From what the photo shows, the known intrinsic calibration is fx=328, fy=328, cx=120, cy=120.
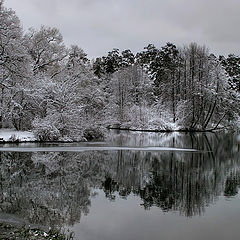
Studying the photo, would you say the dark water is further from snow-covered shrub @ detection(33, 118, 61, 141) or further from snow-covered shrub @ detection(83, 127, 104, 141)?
snow-covered shrub @ detection(83, 127, 104, 141)

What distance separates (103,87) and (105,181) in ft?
151

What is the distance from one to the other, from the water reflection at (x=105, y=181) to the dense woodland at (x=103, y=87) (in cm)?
998

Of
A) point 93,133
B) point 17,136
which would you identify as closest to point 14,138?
point 17,136

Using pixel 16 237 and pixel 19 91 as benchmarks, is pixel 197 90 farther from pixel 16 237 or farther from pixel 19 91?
pixel 16 237

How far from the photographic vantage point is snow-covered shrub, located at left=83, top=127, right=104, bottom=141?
34.5m

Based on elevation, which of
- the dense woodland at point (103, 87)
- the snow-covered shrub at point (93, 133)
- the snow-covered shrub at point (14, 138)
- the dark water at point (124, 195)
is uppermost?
the dense woodland at point (103, 87)

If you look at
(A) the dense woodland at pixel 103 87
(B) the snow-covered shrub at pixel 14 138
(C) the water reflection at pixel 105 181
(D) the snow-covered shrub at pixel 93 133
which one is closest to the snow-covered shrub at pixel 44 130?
(A) the dense woodland at pixel 103 87

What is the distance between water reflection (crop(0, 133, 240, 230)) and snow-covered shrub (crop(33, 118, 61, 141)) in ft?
25.2

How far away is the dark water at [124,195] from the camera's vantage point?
28.9 ft

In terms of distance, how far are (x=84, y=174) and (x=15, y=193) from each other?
470 centimetres

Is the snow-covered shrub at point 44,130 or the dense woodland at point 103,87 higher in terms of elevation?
the dense woodland at point 103,87

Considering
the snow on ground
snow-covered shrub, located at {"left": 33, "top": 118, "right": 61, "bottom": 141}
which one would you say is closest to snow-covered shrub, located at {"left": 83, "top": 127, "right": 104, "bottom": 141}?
snow-covered shrub, located at {"left": 33, "top": 118, "right": 61, "bottom": 141}

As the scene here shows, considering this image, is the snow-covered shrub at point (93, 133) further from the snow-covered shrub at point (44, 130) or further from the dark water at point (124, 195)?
the dark water at point (124, 195)

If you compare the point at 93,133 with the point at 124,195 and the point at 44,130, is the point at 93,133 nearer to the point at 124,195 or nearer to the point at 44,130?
the point at 44,130
